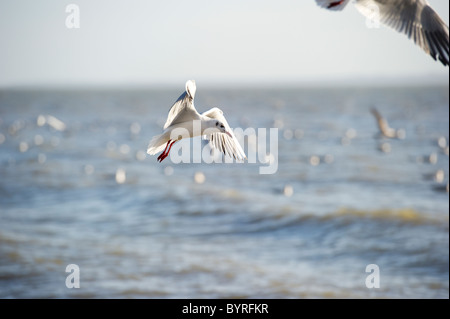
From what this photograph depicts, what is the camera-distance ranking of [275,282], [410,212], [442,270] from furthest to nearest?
[410,212] < [442,270] < [275,282]

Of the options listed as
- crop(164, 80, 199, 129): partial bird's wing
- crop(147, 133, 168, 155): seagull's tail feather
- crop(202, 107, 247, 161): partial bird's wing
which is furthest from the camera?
crop(202, 107, 247, 161): partial bird's wing

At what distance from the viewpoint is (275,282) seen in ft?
37.5

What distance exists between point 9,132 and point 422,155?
2340 cm

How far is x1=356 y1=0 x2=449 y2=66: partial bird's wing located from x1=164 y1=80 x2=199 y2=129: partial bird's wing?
2.20 metres

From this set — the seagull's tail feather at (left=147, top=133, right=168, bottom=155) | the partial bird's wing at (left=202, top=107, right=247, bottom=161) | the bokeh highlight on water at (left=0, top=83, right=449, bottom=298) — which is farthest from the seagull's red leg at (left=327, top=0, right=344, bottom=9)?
the bokeh highlight on water at (left=0, top=83, right=449, bottom=298)

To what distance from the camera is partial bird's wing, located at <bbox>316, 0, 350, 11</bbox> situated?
5.07 metres

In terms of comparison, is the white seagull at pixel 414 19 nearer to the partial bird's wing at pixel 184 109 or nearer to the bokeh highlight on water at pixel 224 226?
the partial bird's wing at pixel 184 109

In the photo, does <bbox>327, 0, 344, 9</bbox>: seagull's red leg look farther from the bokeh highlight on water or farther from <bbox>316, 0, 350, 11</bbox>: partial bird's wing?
the bokeh highlight on water

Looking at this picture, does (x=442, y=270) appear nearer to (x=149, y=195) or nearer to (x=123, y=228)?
(x=123, y=228)

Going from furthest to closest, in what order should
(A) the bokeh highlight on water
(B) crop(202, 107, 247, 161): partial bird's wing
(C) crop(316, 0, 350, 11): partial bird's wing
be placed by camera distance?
(A) the bokeh highlight on water < (C) crop(316, 0, 350, 11): partial bird's wing < (B) crop(202, 107, 247, 161): partial bird's wing

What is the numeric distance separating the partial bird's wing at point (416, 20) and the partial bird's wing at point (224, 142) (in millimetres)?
1847

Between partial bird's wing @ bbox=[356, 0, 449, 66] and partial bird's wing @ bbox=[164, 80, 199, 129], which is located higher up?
partial bird's wing @ bbox=[356, 0, 449, 66]

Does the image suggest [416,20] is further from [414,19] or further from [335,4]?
[335,4]
